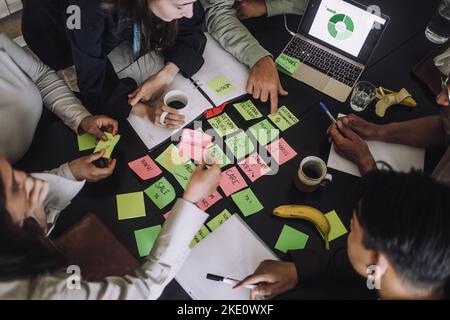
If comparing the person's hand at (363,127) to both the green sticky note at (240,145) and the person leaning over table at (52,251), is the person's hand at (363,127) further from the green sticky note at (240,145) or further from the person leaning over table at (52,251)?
the person leaning over table at (52,251)

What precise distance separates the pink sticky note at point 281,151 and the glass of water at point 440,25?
0.87 meters

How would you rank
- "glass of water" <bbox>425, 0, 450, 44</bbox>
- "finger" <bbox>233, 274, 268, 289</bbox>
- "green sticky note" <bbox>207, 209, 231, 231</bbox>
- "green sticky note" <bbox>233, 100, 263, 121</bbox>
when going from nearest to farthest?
"finger" <bbox>233, 274, 268, 289</bbox>, "green sticky note" <bbox>207, 209, 231, 231</bbox>, "green sticky note" <bbox>233, 100, 263, 121</bbox>, "glass of water" <bbox>425, 0, 450, 44</bbox>

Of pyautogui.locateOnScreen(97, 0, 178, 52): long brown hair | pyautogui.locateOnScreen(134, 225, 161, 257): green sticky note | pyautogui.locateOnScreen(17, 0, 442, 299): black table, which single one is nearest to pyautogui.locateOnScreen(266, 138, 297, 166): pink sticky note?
pyautogui.locateOnScreen(17, 0, 442, 299): black table

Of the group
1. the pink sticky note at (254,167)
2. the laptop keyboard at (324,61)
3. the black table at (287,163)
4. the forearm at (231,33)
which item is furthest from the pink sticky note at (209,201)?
the laptop keyboard at (324,61)

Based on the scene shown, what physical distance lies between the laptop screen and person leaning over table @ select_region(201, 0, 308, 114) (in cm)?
18

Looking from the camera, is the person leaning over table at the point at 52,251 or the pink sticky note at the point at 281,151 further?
the pink sticky note at the point at 281,151

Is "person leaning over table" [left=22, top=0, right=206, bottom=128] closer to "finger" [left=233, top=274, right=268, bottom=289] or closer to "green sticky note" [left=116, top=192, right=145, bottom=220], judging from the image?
"green sticky note" [left=116, top=192, right=145, bottom=220]

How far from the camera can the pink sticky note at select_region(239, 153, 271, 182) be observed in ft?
4.31

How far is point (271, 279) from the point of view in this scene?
1.12 m

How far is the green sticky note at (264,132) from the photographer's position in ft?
4.55

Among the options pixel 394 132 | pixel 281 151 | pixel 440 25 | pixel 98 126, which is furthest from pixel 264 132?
pixel 440 25

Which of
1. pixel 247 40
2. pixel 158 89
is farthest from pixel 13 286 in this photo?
pixel 247 40

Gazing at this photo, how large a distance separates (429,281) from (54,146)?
1.16 m
